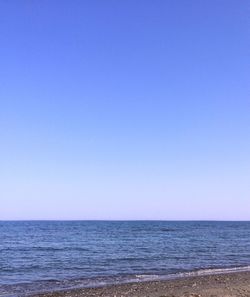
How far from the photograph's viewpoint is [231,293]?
2003 centimetres

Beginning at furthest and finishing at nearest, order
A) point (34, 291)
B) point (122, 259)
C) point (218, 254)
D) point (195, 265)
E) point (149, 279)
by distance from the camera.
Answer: point (218, 254) → point (122, 259) → point (195, 265) → point (149, 279) → point (34, 291)

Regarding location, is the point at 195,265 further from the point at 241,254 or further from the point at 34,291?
the point at 34,291

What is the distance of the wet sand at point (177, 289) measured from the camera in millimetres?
19828

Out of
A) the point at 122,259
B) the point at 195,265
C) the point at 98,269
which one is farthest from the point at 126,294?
the point at 122,259

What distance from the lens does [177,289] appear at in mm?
21312

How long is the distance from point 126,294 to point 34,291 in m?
5.73

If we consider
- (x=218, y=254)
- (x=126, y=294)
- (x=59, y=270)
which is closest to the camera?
(x=126, y=294)

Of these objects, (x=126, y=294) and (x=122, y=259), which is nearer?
(x=126, y=294)

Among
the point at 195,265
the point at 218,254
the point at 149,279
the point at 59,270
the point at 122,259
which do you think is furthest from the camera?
the point at 218,254

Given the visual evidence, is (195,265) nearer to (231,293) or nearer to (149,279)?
(149,279)

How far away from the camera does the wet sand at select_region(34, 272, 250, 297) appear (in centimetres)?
1983

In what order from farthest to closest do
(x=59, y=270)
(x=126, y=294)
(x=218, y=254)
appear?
(x=218, y=254) → (x=59, y=270) → (x=126, y=294)

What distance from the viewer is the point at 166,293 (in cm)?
2003

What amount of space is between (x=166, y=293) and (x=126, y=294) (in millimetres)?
2085
